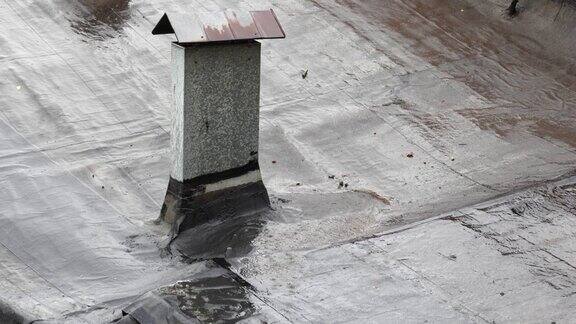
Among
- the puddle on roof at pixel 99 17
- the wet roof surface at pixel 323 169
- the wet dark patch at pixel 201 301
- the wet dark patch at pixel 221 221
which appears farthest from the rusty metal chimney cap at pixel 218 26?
the puddle on roof at pixel 99 17

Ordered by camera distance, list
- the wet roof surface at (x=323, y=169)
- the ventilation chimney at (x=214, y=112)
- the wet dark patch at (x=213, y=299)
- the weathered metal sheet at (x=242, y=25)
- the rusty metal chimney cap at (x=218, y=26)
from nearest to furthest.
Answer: the wet dark patch at (x=213, y=299), the wet roof surface at (x=323, y=169), the rusty metal chimney cap at (x=218, y=26), the ventilation chimney at (x=214, y=112), the weathered metal sheet at (x=242, y=25)

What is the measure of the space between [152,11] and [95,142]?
10.9 feet

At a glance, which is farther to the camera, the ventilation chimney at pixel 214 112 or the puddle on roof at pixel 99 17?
the puddle on roof at pixel 99 17

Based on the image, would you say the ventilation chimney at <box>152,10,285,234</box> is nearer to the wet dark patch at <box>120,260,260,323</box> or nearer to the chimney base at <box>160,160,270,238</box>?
the chimney base at <box>160,160,270,238</box>

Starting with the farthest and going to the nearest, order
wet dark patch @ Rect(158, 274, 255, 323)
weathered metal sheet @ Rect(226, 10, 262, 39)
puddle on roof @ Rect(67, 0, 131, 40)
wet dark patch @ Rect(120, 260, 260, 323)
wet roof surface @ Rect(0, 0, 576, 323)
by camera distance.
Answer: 1. puddle on roof @ Rect(67, 0, 131, 40)
2. weathered metal sheet @ Rect(226, 10, 262, 39)
3. wet roof surface @ Rect(0, 0, 576, 323)
4. wet dark patch @ Rect(158, 274, 255, 323)
5. wet dark patch @ Rect(120, 260, 260, 323)

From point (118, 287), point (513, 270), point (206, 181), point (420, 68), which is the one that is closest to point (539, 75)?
point (420, 68)

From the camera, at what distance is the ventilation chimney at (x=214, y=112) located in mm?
7488

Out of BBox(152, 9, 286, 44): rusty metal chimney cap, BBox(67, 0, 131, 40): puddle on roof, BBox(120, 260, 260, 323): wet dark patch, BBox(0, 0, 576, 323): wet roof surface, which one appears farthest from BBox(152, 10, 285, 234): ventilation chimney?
BBox(67, 0, 131, 40): puddle on roof

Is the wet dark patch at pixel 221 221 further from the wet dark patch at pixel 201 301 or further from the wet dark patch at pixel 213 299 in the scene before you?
the wet dark patch at pixel 213 299

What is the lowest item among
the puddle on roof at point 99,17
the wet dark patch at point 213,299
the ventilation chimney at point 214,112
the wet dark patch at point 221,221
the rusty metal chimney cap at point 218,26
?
the puddle on roof at point 99,17

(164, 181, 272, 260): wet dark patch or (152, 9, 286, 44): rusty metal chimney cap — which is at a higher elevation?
(152, 9, 286, 44): rusty metal chimney cap

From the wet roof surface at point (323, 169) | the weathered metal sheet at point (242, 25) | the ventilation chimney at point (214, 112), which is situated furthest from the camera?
the weathered metal sheet at point (242, 25)

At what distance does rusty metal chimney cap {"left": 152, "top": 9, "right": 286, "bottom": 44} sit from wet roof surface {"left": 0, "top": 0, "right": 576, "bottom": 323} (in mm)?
1599

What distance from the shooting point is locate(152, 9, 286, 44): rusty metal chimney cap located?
734 centimetres
